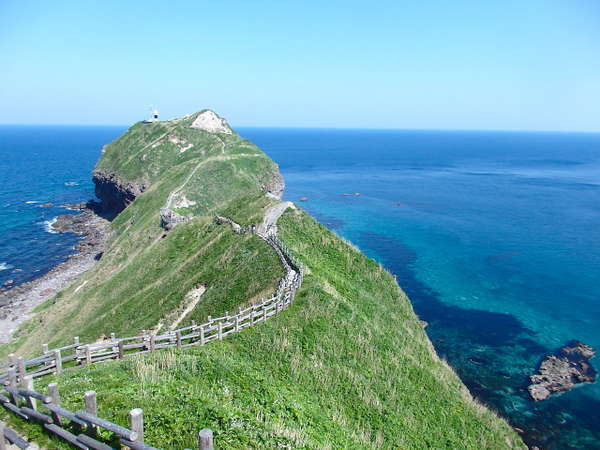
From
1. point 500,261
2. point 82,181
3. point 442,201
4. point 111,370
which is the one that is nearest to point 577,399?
point 500,261

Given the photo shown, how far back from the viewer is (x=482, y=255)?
2901 inches

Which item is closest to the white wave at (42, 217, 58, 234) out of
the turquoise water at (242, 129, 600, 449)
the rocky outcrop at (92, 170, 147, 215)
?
the rocky outcrop at (92, 170, 147, 215)

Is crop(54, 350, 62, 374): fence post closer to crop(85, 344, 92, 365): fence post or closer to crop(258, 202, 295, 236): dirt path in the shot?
crop(85, 344, 92, 365): fence post

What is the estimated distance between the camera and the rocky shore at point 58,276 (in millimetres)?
54750

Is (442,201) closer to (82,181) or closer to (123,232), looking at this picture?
(123,232)

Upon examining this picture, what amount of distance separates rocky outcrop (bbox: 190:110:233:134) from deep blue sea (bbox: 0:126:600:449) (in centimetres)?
2888

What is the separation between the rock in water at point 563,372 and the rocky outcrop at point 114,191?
82.1 m

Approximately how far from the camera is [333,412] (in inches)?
744

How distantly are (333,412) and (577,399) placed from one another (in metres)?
31.1

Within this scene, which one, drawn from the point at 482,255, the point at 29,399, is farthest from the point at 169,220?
the point at 482,255

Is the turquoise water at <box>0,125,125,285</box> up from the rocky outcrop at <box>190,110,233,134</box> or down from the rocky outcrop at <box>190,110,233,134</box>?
down

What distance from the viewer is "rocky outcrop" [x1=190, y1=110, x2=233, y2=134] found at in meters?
117

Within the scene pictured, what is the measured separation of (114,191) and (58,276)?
38235 millimetres

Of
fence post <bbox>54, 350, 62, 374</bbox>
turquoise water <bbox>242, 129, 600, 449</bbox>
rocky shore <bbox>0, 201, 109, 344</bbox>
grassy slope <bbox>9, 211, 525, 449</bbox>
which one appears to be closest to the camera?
grassy slope <bbox>9, 211, 525, 449</bbox>
